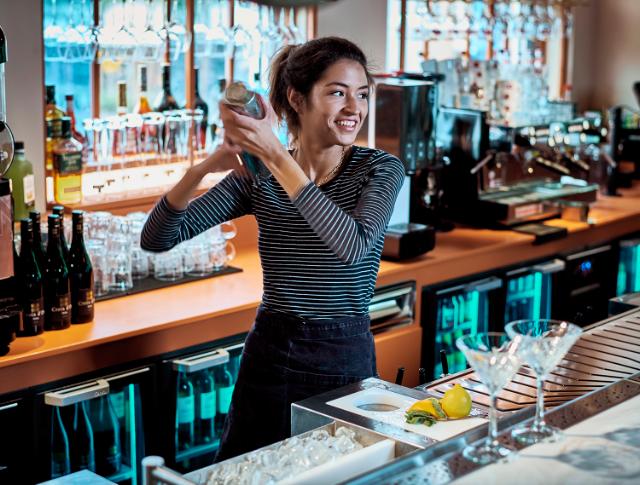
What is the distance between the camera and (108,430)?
3.61m

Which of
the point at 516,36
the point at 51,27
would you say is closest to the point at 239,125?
the point at 51,27

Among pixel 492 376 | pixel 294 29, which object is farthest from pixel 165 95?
pixel 492 376

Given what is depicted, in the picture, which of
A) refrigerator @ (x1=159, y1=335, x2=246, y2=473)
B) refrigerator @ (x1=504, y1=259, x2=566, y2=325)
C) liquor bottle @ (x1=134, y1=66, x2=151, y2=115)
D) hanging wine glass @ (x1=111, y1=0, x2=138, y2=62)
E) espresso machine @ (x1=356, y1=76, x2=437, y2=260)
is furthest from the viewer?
refrigerator @ (x1=504, y1=259, x2=566, y2=325)

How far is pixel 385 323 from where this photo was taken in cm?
438

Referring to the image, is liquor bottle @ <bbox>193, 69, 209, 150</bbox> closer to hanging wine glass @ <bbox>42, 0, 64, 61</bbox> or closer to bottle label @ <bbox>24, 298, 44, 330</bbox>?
hanging wine glass @ <bbox>42, 0, 64, 61</bbox>

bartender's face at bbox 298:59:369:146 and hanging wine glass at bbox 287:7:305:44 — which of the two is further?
hanging wine glass at bbox 287:7:305:44

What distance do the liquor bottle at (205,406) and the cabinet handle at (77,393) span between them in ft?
2.05

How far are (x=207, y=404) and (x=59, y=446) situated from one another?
0.57m

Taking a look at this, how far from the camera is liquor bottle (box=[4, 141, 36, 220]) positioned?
3.64 meters

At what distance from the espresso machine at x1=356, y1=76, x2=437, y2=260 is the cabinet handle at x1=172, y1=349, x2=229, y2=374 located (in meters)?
1.13

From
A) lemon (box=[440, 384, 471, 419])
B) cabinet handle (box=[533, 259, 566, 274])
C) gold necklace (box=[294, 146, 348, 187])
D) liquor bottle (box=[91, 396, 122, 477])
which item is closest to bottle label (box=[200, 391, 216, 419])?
liquor bottle (box=[91, 396, 122, 477])

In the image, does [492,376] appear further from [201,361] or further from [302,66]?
[201,361]

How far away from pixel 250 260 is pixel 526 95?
2.20 metres

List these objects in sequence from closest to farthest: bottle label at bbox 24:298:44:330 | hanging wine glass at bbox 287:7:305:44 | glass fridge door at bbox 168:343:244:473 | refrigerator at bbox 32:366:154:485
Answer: bottle label at bbox 24:298:44:330
refrigerator at bbox 32:366:154:485
glass fridge door at bbox 168:343:244:473
hanging wine glass at bbox 287:7:305:44
